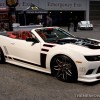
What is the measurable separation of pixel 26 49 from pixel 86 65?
7.03 feet

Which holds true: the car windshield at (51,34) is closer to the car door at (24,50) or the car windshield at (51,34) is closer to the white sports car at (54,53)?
the white sports car at (54,53)

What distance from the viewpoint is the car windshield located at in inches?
311

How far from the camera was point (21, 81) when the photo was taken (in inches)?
274

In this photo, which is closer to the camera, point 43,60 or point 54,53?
point 54,53

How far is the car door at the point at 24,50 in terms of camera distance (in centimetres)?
766

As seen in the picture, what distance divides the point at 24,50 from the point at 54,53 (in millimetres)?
1290

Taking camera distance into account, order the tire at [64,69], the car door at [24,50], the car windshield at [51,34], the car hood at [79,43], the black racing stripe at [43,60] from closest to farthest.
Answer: the tire at [64,69], the car hood at [79,43], the black racing stripe at [43,60], the car door at [24,50], the car windshield at [51,34]

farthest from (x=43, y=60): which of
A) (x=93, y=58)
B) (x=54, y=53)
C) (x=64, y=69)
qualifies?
(x=93, y=58)

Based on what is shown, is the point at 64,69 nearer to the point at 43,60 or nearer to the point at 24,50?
the point at 43,60

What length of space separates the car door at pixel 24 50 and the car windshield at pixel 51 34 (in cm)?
37

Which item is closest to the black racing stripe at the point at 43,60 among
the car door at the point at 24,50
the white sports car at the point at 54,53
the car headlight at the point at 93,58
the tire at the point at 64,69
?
the white sports car at the point at 54,53

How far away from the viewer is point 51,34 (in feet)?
26.9

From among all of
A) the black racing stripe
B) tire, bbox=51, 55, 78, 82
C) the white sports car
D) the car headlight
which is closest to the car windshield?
the white sports car

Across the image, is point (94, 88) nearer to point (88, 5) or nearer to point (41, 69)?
point (41, 69)
